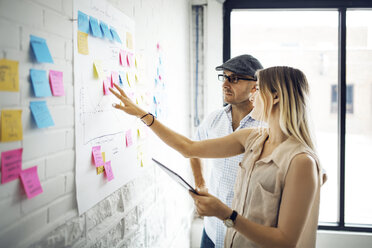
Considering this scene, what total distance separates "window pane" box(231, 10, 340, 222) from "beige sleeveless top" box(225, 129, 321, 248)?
2.09m

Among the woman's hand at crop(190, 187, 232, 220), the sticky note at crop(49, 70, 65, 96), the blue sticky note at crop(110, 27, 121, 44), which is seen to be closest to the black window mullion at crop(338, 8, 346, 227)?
the woman's hand at crop(190, 187, 232, 220)

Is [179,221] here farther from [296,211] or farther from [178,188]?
[296,211]

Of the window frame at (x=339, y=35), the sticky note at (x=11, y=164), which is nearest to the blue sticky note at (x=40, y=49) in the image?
the sticky note at (x=11, y=164)

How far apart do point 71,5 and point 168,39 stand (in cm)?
124

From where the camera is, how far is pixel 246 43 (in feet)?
10.3

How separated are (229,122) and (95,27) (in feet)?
3.41

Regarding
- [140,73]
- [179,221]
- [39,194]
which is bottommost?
[179,221]

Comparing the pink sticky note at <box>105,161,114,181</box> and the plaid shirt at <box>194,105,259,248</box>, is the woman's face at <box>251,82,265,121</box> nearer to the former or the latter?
the plaid shirt at <box>194,105,259,248</box>

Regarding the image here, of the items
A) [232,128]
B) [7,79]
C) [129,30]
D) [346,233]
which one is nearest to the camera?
[7,79]

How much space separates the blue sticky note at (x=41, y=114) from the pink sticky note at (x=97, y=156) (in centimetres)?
27

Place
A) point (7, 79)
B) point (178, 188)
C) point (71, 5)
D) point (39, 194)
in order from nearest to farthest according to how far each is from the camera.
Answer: point (7, 79)
point (39, 194)
point (71, 5)
point (178, 188)

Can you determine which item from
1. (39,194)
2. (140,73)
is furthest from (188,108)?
(39,194)

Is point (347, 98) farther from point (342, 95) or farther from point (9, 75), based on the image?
point (9, 75)

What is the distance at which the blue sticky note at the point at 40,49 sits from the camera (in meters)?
0.78
